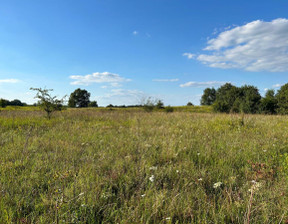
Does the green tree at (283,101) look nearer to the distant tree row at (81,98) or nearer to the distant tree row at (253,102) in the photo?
the distant tree row at (253,102)

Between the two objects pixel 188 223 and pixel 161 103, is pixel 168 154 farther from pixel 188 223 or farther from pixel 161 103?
pixel 161 103

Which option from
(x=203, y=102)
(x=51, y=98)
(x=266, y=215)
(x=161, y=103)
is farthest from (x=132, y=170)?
(x=203, y=102)

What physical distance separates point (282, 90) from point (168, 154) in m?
44.9

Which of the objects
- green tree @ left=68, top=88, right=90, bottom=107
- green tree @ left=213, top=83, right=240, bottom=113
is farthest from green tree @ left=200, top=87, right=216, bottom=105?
green tree @ left=68, top=88, right=90, bottom=107

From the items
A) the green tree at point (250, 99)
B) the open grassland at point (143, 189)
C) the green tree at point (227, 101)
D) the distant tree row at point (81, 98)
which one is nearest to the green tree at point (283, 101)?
the green tree at point (250, 99)

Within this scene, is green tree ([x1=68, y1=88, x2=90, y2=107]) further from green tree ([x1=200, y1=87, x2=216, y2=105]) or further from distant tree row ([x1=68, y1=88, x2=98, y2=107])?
green tree ([x1=200, y1=87, x2=216, y2=105])

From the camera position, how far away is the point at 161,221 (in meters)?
1.76

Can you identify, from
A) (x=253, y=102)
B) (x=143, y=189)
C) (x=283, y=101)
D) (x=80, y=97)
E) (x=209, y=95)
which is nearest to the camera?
(x=143, y=189)

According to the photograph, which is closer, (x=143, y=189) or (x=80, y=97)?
(x=143, y=189)

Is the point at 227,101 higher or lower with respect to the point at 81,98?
lower

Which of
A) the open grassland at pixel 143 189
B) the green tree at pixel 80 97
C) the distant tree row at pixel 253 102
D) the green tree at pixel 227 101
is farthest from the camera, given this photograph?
the green tree at pixel 80 97

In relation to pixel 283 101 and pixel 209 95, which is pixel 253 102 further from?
pixel 209 95

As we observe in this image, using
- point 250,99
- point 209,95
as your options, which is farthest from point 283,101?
point 209,95

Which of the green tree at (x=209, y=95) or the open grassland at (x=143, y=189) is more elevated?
Result: the green tree at (x=209, y=95)
